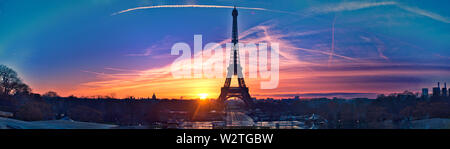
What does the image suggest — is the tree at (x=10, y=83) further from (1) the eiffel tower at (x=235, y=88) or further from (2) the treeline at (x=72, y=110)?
(1) the eiffel tower at (x=235, y=88)

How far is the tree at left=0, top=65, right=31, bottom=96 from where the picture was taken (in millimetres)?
27062

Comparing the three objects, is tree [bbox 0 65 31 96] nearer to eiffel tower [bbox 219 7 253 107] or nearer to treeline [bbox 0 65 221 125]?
treeline [bbox 0 65 221 125]

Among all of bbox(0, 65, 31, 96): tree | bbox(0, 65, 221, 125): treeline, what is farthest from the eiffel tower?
bbox(0, 65, 31, 96): tree

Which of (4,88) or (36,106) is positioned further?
(4,88)

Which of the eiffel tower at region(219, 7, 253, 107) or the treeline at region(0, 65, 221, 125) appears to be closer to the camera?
the treeline at region(0, 65, 221, 125)

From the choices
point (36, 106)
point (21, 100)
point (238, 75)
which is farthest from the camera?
point (238, 75)

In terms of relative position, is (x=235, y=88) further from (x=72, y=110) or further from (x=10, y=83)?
(x=10, y=83)

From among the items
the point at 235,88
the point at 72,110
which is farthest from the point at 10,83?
the point at 235,88
